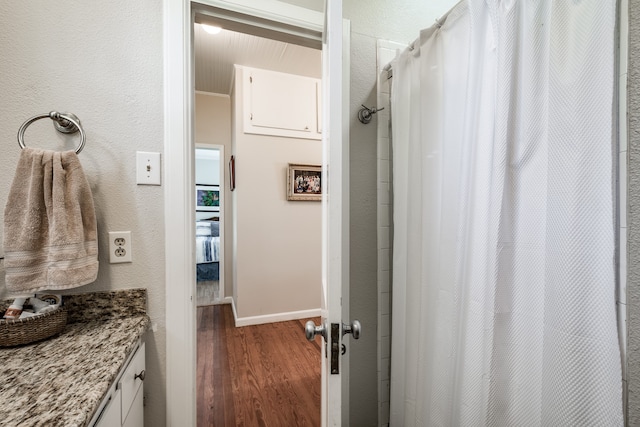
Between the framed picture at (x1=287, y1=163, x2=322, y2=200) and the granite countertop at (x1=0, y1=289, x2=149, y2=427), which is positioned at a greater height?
the framed picture at (x1=287, y1=163, x2=322, y2=200)

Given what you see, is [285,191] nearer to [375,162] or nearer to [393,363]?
[375,162]

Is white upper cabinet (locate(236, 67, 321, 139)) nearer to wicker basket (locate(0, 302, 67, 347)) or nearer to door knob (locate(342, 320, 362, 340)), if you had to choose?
wicker basket (locate(0, 302, 67, 347))

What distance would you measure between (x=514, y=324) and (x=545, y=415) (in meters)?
0.21

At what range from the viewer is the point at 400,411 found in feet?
3.93

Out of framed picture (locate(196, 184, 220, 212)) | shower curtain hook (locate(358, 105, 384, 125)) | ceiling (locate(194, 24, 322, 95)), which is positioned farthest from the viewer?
framed picture (locate(196, 184, 220, 212))

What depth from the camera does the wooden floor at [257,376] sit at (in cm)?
160

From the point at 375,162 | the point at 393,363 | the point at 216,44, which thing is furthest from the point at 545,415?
the point at 216,44

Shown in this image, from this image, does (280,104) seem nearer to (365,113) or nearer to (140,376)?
(365,113)

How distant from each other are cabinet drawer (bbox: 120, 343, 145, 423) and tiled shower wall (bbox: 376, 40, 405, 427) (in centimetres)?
99

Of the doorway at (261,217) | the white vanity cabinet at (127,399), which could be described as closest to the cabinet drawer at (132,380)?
the white vanity cabinet at (127,399)

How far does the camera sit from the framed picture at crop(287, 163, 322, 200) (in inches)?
118

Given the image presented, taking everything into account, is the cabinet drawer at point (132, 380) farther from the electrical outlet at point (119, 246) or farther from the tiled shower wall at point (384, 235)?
the tiled shower wall at point (384, 235)

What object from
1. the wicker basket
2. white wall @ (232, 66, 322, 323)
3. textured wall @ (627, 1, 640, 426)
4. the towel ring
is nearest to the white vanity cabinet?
the wicker basket

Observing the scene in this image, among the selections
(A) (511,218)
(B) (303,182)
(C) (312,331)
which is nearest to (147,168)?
(C) (312,331)
